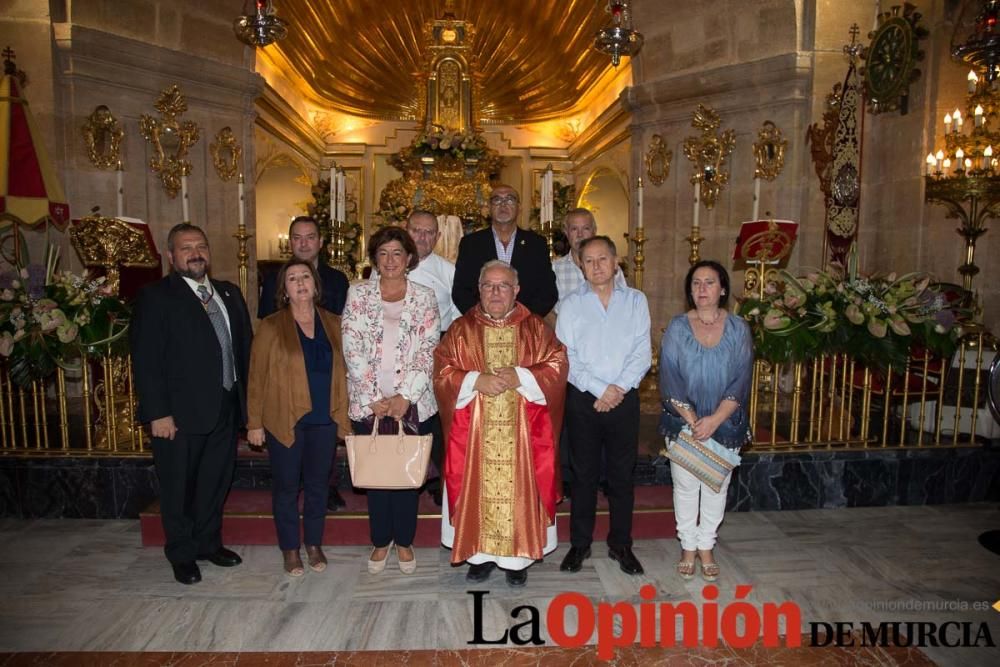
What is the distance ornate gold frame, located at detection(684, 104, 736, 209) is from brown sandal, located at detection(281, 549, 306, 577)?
554 cm

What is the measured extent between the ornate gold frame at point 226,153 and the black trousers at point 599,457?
542 centimetres

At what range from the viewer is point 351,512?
402 centimetres

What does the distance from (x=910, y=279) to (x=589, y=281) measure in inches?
102

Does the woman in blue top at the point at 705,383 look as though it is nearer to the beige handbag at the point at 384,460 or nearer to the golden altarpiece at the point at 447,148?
the beige handbag at the point at 384,460

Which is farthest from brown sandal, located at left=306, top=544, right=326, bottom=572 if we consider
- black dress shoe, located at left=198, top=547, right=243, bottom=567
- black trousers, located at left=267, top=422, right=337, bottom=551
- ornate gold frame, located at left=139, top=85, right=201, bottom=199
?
ornate gold frame, located at left=139, top=85, right=201, bottom=199

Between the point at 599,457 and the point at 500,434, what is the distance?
62cm

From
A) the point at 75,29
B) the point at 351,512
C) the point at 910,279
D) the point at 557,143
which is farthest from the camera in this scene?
the point at 557,143

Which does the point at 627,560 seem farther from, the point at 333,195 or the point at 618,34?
the point at 333,195

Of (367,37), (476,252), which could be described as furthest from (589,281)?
(367,37)

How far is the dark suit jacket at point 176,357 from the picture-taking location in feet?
10.7

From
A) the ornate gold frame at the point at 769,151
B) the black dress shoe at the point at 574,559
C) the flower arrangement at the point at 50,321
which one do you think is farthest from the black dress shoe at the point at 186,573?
the ornate gold frame at the point at 769,151

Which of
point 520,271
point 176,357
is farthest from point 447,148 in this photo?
point 176,357

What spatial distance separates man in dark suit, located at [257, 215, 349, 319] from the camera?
150 inches

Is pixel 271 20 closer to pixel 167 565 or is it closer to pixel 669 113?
pixel 167 565
